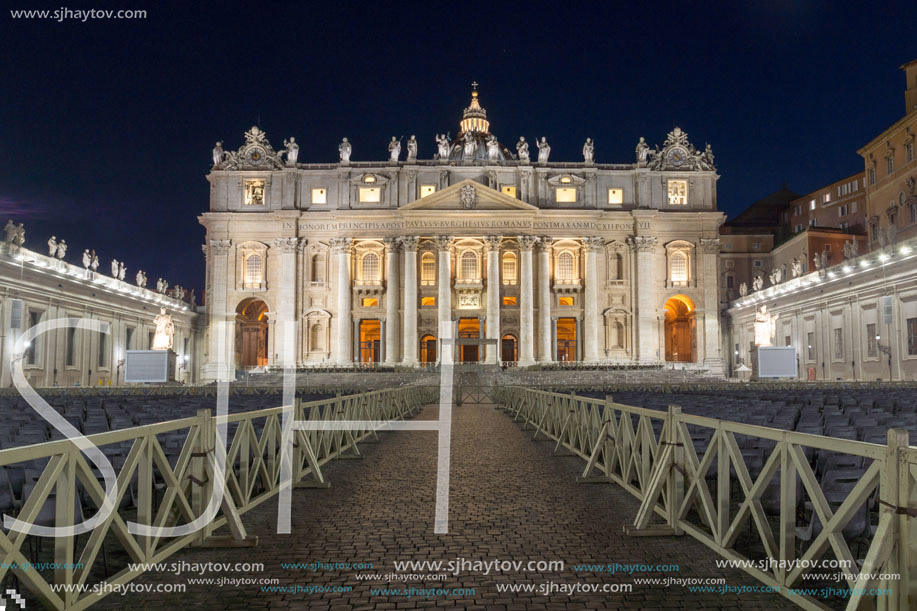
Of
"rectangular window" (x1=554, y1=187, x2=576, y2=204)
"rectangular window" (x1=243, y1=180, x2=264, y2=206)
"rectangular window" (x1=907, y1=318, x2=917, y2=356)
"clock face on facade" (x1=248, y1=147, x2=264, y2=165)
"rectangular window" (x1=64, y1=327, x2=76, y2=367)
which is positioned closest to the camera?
"rectangular window" (x1=907, y1=318, x2=917, y2=356)

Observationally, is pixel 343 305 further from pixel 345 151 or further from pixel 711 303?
pixel 711 303

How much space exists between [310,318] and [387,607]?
6190cm

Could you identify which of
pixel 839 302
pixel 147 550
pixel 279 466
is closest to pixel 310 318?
pixel 839 302

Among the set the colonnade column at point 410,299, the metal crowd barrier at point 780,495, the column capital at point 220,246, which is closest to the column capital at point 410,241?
the colonnade column at point 410,299

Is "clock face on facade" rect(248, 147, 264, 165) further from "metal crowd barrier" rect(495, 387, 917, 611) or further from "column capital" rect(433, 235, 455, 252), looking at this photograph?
"metal crowd barrier" rect(495, 387, 917, 611)

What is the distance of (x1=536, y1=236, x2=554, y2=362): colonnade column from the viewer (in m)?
64.8

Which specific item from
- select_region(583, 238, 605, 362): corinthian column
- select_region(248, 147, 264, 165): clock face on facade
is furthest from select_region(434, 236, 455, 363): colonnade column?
select_region(248, 147, 264, 165): clock face on facade

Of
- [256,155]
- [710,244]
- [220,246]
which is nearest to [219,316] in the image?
[220,246]

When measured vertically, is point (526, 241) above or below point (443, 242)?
above

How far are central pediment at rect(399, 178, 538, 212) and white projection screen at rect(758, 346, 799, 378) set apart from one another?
32081mm

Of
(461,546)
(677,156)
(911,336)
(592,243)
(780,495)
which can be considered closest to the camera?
(780,495)

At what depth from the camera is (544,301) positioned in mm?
65312

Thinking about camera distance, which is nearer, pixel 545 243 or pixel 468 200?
pixel 468 200

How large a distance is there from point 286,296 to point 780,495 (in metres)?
61.8
